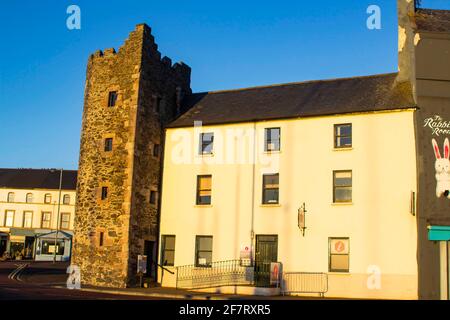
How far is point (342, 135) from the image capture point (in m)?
26.5

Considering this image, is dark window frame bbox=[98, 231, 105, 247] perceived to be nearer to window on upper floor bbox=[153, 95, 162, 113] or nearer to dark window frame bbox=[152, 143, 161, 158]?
dark window frame bbox=[152, 143, 161, 158]

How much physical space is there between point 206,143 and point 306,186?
632 centimetres

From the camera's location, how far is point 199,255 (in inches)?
1115

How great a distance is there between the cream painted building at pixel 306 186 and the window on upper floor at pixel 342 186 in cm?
5

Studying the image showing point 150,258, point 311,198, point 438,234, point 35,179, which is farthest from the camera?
point 35,179

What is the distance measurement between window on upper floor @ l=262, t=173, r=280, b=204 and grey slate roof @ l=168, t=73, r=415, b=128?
10.2 feet

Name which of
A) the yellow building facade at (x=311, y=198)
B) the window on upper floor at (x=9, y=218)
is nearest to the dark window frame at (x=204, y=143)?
the yellow building facade at (x=311, y=198)

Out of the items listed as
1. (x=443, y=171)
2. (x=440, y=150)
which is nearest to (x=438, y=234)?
(x=443, y=171)

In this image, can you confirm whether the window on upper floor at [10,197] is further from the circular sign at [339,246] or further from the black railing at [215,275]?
the circular sign at [339,246]

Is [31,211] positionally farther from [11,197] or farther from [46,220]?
[11,197]

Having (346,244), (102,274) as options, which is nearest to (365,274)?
(346,244)

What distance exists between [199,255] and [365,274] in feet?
28.7
